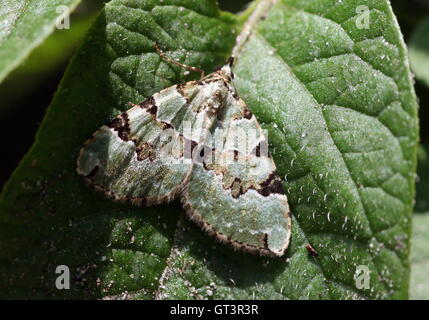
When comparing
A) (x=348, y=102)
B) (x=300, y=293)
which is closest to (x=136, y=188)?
(x=300, y=293)

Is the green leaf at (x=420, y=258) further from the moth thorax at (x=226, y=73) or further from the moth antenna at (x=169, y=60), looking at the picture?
the moth antenna at (x=169, y=60)

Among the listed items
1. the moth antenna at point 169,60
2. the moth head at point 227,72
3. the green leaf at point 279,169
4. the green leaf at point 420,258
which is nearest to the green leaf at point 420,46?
the green leaf at point 420,258

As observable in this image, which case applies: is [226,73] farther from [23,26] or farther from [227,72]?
[23,26]

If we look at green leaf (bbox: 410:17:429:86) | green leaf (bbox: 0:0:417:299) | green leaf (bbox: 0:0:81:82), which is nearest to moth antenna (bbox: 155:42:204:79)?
green leaf (bbox: 0:0:417:299)

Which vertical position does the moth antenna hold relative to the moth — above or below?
above

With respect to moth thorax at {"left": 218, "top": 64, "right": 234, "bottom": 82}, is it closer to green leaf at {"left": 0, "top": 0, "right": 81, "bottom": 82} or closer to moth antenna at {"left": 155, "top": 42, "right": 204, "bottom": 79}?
moth antenna at {"left": 155, "top": 42, "right": 204, "bottom": 79}
